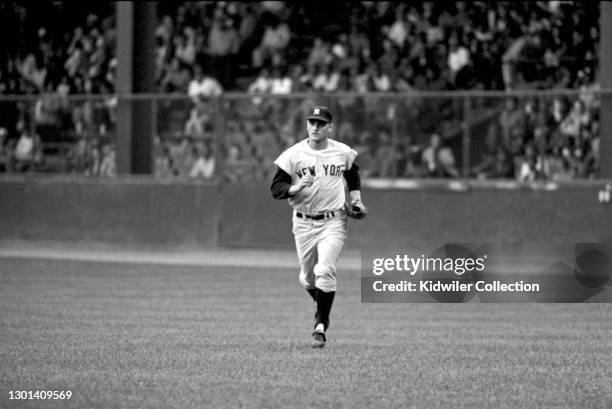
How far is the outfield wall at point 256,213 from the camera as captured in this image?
21.7 metres

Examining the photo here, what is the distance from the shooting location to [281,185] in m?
11.3

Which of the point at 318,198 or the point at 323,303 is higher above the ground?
the point at 318,198

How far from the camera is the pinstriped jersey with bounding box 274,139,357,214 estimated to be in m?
11.3

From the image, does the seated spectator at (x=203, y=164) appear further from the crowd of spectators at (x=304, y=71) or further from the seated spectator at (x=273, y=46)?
the seated spectator at (x=273, y=46)

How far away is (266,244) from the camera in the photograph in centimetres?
2392

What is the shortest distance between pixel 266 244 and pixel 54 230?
4433 millimetres

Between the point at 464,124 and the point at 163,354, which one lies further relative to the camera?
the point at 464,124

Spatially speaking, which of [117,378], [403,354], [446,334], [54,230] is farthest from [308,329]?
[54,230]

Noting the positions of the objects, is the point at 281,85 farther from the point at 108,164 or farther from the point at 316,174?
the point at 316,174

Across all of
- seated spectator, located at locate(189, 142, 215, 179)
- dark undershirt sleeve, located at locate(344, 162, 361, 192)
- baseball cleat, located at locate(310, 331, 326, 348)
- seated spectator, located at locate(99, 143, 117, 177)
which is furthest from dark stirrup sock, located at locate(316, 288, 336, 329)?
seated spectator, located at locate(99, 143, 117, 177)

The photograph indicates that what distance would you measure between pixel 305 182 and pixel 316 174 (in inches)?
8.8

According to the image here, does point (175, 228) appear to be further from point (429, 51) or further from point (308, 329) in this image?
point (308, 329)

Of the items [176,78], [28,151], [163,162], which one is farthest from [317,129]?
[176,78]

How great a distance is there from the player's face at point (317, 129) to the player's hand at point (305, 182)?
0.35m
